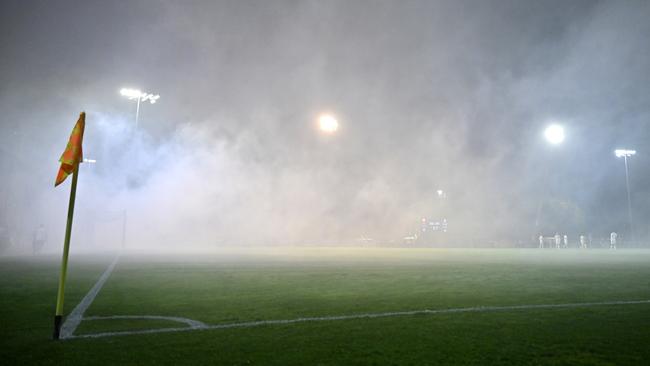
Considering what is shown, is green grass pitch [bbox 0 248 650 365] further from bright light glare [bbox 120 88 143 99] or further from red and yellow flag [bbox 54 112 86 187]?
bright light glare [bbox 120 88 143 99]

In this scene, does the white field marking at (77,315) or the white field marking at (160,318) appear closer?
the white field marking at (77,315)

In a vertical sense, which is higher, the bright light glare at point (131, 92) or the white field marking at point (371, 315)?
the bright light glare at point (131, 92)

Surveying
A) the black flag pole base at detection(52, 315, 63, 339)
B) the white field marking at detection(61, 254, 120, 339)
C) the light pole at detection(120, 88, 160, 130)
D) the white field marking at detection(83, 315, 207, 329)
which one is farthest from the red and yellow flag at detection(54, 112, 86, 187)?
the light pole at detection(120, 88, 160, 130)

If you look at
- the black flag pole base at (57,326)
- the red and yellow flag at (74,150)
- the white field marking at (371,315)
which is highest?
the red and yellow flag at (74,150)

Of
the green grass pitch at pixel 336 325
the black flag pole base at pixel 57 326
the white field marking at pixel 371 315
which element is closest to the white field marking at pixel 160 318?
the white field marking at pixel 371 315

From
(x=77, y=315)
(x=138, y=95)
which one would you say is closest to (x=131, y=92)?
(x=138, y=95)

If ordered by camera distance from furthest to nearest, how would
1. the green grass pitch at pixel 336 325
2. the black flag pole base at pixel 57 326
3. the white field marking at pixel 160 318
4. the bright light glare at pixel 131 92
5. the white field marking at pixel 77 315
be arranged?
the bright light glare at pixel 131 92 → the white field marking at pixel 160 318 → the white field marking at pixel 77 315 → the black flag pole base at pixel 57 326 → the green grass pitch at pixel 336 325

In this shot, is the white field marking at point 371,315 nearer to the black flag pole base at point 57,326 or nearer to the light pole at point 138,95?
the black flag pole base at point 57,326

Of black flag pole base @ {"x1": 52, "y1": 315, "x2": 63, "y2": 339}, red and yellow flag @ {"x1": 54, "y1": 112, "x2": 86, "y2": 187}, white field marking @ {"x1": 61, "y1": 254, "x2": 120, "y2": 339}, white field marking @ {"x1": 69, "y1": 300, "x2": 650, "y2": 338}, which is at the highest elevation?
red and yellow flag @ {"x1": 54, "y1": 112, "x2": 86, "y2": 187}

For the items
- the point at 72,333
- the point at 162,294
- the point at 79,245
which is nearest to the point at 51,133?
the point at 79,245

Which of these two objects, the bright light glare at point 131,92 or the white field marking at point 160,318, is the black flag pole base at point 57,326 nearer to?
the white field marking at point 160,318

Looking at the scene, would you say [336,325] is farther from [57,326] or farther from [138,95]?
[138,95]

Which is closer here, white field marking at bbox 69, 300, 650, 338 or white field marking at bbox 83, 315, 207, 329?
white field marking at bbox 69, 300, 650, 338

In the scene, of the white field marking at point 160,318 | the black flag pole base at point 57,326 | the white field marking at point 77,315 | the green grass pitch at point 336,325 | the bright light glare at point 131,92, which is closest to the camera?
the green grass pitch at point 336,325
